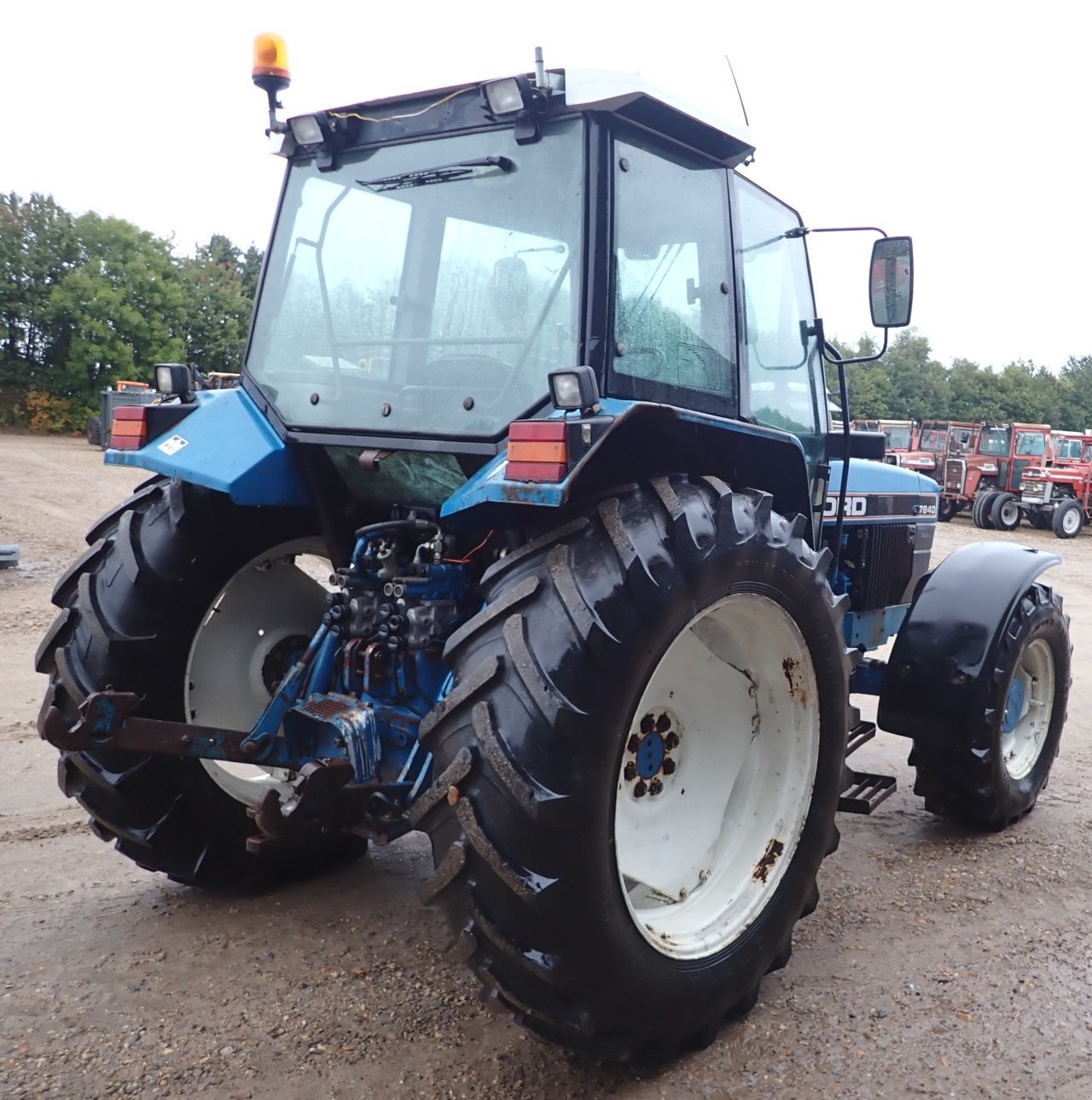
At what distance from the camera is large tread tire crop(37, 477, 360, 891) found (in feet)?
10.4

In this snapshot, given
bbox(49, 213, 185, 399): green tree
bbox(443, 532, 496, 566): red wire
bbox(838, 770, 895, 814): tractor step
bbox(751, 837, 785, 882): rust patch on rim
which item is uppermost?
bbox(49, 213, 185, 399): green tree

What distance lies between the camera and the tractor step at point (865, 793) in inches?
137

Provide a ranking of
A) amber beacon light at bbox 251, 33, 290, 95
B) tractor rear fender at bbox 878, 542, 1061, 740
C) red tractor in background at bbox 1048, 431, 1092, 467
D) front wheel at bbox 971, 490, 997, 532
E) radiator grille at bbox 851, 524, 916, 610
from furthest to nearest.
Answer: red tractor in background at bbox 1048, 431, 1092, 467
front wheel at bbox 971, 490, 997, 532
radiator grille at bbox 851, 524, 916, 610
tractor rear fender at bbox 878, 542, 1061, 740
amber beacon light at bbox 251, 33, 290, 95

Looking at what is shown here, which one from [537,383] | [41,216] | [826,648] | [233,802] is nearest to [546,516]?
[537,383]

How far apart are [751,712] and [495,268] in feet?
4.85

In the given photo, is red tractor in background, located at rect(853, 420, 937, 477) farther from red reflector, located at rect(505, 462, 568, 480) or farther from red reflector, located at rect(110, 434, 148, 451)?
red reflector, located at rect(505, 462, 568, 480)

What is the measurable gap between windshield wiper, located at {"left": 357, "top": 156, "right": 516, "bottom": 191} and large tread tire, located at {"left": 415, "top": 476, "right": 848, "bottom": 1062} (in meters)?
1.04

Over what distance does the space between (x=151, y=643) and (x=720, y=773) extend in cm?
175

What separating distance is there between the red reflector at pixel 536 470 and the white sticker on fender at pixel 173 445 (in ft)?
3.90

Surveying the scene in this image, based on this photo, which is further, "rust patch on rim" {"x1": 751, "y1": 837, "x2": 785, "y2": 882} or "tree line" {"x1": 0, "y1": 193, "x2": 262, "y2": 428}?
"tree line" {"x1": 0, "y1": 193, "x2": 262, "y2": 428}

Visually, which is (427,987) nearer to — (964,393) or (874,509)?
(874,509)

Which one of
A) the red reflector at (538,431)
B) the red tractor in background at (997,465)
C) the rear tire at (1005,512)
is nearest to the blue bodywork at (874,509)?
the red reflector at (538,431)

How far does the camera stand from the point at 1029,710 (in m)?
4.56

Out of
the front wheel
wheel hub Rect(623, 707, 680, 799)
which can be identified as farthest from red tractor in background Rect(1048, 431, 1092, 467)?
wheel hub Rect(623, 707, 680, 799)
